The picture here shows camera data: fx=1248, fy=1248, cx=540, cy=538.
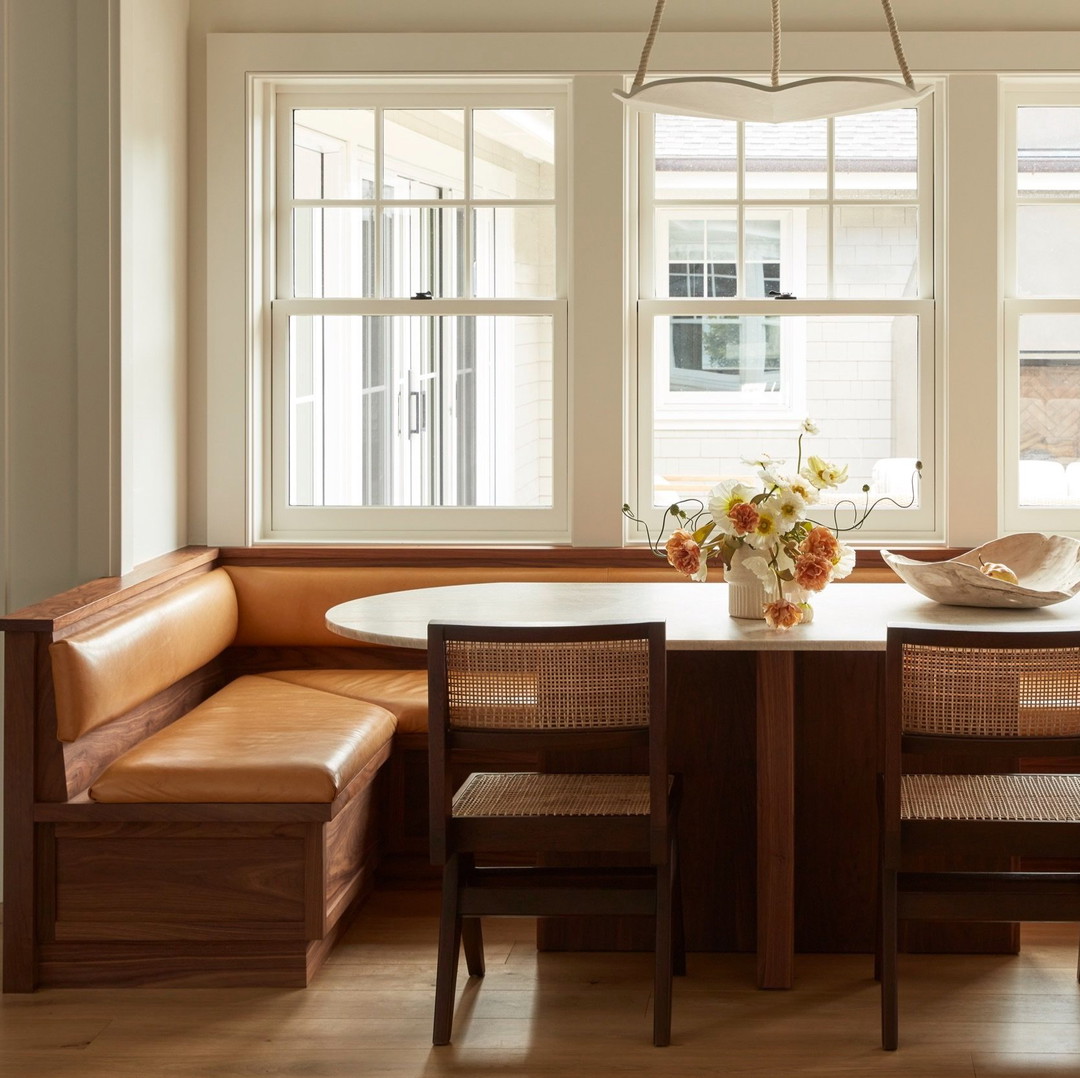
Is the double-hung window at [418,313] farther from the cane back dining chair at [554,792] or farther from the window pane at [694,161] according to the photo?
the cane back dining chair at [554,792]

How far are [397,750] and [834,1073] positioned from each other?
1619 millimetres

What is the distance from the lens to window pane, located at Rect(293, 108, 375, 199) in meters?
4.50

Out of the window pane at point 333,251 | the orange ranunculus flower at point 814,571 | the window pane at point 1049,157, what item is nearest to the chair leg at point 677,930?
the orange ranunculus flower at point 814,571

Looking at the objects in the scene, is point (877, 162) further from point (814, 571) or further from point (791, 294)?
point (814, 571)

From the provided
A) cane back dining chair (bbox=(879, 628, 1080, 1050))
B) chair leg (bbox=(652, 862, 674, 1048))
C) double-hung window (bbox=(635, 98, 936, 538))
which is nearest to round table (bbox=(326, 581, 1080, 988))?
cane back dining chair (bbox=(879, 628, 1080, 1050))

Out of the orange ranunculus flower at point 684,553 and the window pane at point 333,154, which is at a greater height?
the window pane at point 333,154

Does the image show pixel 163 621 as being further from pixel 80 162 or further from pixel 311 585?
pixel 80 162

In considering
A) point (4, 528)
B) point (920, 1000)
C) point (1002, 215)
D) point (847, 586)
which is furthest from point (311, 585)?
point (1002, 215)

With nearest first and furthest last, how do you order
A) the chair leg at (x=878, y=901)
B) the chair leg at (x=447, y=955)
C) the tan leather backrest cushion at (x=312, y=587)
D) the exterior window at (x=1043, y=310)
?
the chair leg at (x=447, y=955) → the chair leg at (x=878, y=901) → the tan leather backrest cushion at (x=312, y=587) → the exterior window at (x=1043, y=310)

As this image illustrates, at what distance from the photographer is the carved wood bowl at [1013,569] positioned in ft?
10.2

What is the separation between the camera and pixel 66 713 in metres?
2.91

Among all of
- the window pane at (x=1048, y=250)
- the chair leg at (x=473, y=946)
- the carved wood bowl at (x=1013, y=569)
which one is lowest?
the chair leg at (x=473, y=946)

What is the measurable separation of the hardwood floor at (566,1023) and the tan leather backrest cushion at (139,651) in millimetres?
694

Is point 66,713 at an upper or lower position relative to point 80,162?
lower
